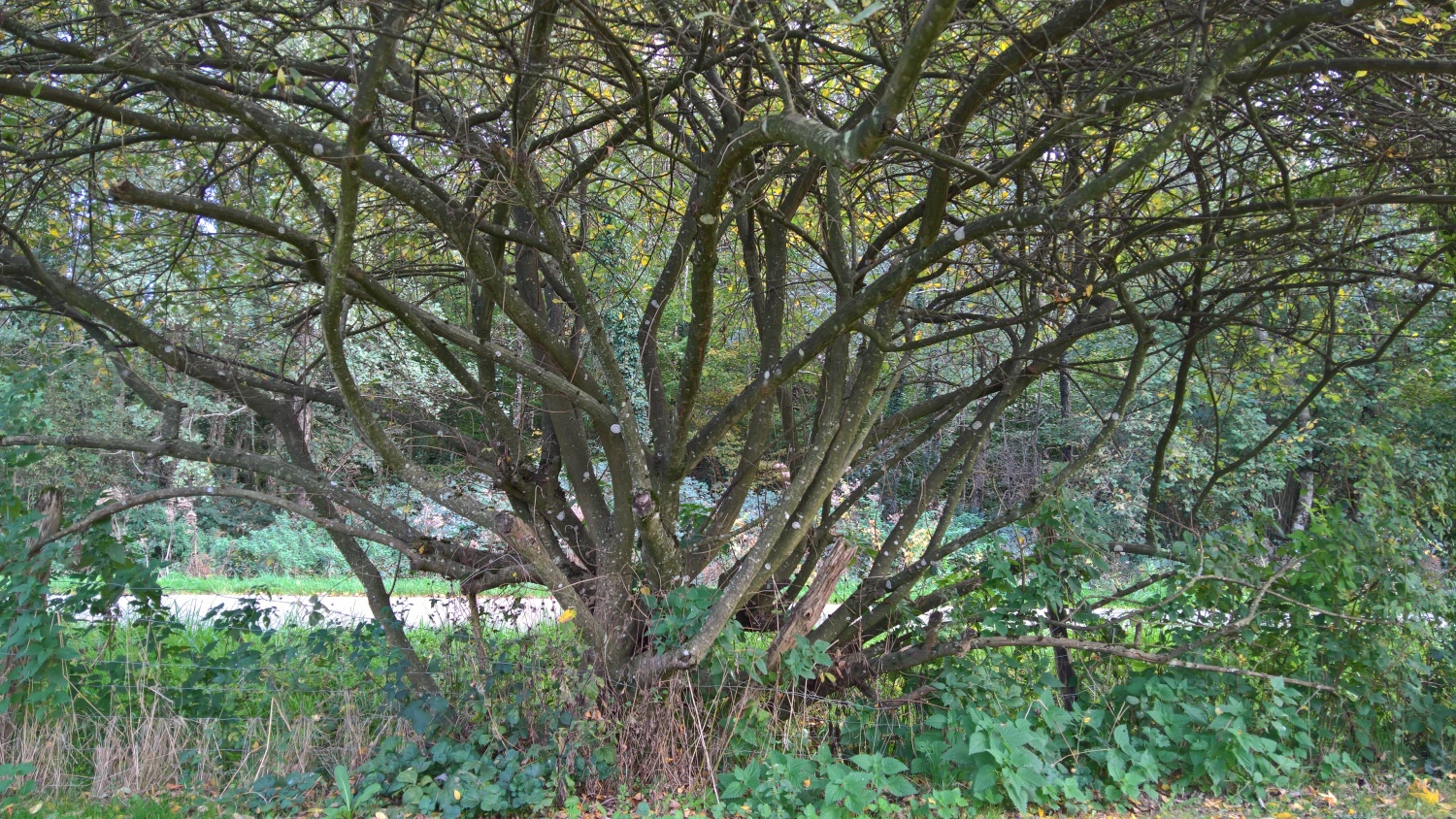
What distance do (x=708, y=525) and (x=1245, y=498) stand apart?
44.7 ft

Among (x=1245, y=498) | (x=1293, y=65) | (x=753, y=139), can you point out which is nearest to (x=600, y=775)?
(x=753, y=139)

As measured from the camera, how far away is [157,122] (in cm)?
387

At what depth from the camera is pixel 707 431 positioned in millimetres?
4617

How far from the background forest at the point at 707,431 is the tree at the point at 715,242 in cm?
4

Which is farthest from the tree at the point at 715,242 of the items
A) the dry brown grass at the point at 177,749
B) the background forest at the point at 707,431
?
the dry brown grass at the point at 177,749

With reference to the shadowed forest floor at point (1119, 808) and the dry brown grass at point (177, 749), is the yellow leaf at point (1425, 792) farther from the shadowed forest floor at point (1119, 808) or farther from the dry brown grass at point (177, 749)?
the dry brown grass at point (177, 749)

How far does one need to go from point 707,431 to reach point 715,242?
1080 mm

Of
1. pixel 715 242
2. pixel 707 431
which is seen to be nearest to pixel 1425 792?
pixel 707 431

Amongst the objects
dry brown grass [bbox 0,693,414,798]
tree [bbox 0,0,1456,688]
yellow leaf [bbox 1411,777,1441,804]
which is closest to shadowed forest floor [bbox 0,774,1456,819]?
yellow leaf [bbox 1411,777,1441,804]

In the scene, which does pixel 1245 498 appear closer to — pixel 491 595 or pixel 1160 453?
pixel 1160 453

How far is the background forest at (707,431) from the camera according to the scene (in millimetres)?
3965

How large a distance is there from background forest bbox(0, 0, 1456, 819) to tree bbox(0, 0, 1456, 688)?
40mm

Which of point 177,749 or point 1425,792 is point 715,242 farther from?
point 1425,792

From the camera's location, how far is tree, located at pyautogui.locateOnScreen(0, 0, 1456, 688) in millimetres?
3762
